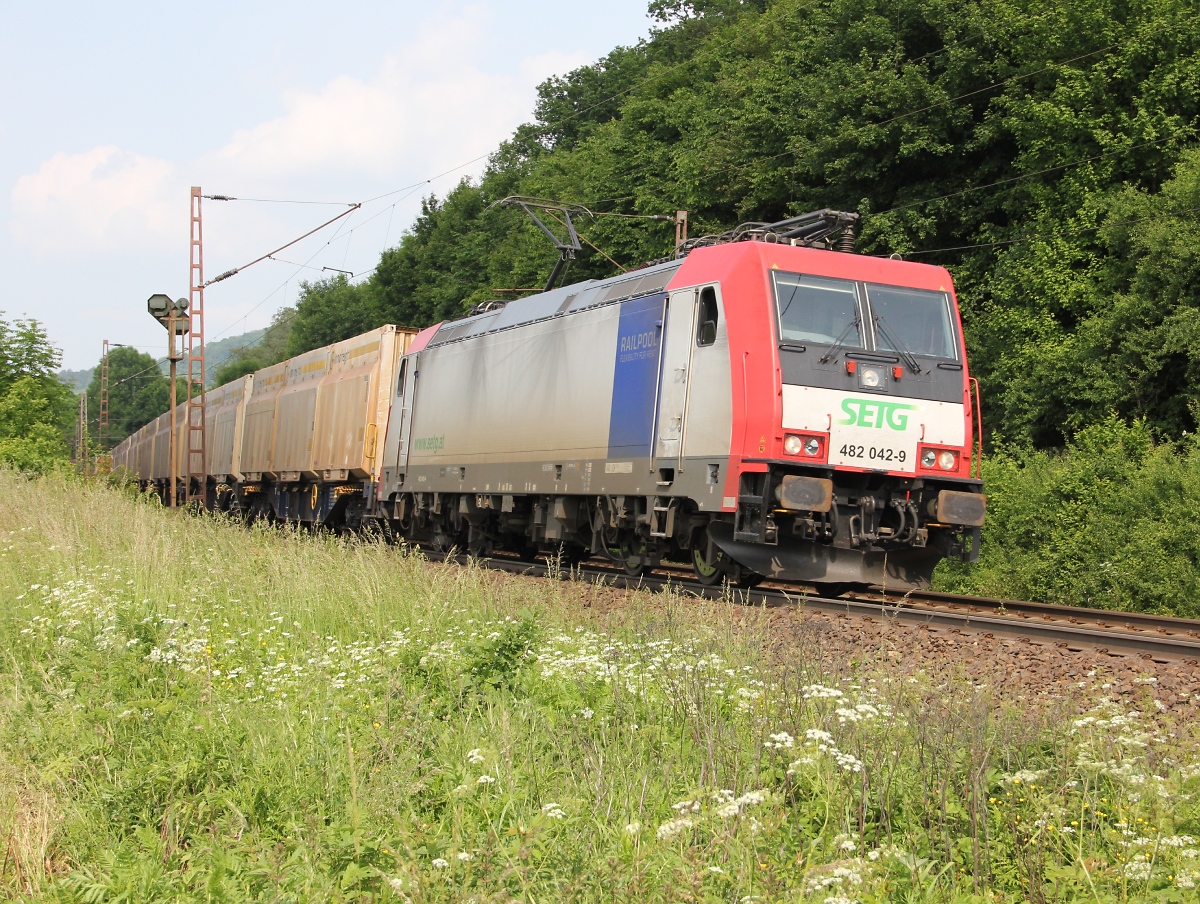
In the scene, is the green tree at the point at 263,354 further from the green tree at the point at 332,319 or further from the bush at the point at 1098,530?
the bush at the point at 1098,530

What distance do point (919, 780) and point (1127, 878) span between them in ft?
3.24

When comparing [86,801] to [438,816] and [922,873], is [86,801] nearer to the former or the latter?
[438,816]

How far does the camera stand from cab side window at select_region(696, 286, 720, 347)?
11137 mm

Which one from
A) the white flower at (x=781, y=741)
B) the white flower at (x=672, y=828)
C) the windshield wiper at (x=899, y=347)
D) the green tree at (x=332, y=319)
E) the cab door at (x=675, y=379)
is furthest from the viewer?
the green tree at (x=332, y=319)

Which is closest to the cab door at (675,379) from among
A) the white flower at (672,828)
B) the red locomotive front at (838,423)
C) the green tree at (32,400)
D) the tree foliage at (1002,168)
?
the red locomotive front at (838,423)

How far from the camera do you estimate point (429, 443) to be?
17984 mm

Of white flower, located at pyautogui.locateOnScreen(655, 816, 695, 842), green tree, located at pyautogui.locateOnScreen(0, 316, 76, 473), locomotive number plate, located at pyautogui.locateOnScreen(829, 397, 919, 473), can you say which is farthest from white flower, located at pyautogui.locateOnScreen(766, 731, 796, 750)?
A: green tree, located at pyautogui.locateOnScreen(0, 316, 76, 473)

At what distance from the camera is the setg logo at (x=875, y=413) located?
10.9 m

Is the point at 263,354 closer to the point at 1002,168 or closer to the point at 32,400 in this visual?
the point at 32,400

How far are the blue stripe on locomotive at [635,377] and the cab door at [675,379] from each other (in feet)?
0.54

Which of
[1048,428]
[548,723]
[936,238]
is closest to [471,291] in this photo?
[936,238]

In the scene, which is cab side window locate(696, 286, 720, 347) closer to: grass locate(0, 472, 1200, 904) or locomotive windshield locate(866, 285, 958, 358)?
locomotive windshield locate(866, 285, 958, 358)

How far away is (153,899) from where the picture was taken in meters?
4.09

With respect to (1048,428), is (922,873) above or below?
below
